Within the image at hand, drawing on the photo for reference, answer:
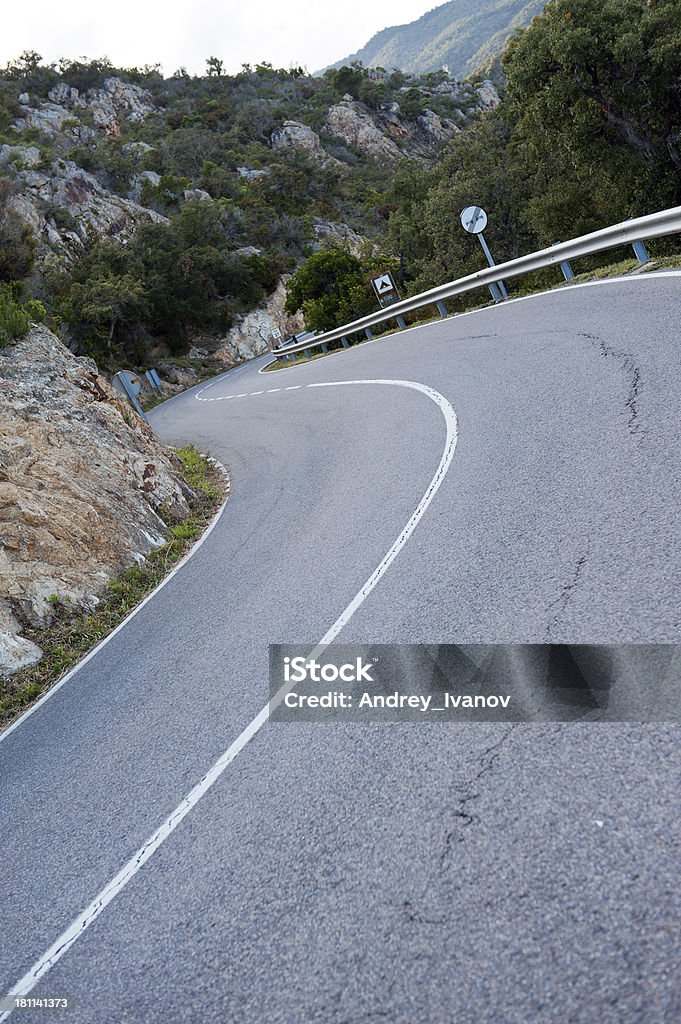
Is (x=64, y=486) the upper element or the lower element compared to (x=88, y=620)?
upper

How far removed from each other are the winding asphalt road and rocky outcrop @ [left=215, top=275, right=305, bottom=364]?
48169 millimetres

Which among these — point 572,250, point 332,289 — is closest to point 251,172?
point 332,289

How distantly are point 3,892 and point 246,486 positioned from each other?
818 centimetres

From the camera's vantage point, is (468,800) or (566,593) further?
(566,593)

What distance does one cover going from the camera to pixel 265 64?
113750 millimetres

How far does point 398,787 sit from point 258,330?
55.8 metres

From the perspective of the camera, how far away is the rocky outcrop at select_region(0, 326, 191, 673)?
29.0ft

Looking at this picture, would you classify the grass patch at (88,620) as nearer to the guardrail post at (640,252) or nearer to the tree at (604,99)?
the guardrail post at (640,252)

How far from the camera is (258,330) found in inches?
2237

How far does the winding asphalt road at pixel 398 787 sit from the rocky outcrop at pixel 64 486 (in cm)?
173

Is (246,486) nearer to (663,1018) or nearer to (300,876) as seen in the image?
(300,876)

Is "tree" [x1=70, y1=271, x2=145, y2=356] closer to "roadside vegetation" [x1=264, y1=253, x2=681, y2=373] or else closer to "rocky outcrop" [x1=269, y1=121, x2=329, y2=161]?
"roadside vegetation" [x1=264, y1=253, x2=681, y2=373]

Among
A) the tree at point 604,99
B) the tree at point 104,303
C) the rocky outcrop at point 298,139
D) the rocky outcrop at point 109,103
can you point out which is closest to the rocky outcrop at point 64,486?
the tree at point 604,99

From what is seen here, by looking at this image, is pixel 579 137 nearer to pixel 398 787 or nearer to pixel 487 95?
pixel 398 787
